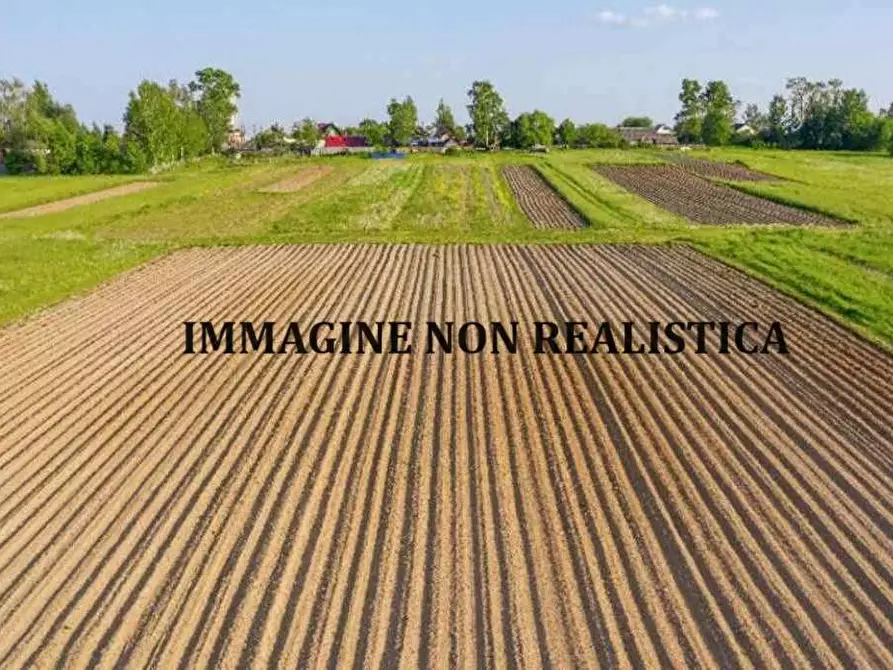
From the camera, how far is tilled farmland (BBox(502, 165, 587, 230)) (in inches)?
1339

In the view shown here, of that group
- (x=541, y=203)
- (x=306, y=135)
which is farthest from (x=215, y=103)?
(x=541, y=203)

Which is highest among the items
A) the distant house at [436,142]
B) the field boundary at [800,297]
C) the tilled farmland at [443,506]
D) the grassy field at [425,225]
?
the distant house at [436,142]

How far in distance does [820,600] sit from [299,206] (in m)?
37.3

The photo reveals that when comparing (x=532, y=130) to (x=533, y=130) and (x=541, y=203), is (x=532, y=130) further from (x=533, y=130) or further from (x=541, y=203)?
(x=541, y=203)

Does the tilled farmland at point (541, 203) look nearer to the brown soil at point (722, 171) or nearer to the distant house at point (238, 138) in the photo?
the brown soil at point (722, 171)

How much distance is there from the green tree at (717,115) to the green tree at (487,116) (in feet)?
100

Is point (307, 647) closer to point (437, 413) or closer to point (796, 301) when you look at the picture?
point (437, 413)

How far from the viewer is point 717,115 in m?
109

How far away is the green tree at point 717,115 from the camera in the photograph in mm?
107938

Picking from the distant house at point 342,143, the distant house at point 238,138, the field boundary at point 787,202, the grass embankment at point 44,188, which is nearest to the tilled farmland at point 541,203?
the field boundary at point 787,202

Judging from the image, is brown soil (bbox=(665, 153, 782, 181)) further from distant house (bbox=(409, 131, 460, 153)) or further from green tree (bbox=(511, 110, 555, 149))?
distant house (bbox=(409, 131, 460, 153))

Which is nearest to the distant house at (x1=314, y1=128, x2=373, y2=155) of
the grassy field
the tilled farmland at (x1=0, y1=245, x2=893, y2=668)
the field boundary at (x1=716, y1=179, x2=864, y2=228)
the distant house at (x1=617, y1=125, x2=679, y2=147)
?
the distant house at (x1=617, y1=125, x2=679, y2=147)

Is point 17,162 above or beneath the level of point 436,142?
beneath

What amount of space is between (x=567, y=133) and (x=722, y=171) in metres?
59.2
